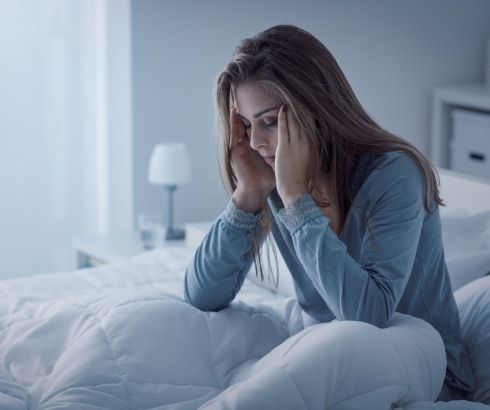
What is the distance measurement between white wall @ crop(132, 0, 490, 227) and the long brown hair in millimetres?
1750

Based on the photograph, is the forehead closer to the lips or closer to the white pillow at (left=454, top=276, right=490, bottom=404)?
the lips

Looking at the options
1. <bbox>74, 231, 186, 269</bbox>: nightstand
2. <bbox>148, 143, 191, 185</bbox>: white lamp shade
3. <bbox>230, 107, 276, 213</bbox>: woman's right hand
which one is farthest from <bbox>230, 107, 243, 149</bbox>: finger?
<bbox>148, 143, 191, 185</bbox>: white lamp shade

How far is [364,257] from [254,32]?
209cm

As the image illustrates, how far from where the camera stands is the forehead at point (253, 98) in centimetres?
154

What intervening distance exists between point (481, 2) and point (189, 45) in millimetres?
1410

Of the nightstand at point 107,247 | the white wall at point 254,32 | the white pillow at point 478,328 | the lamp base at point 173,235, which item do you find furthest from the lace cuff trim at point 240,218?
the white wall at point 254,32

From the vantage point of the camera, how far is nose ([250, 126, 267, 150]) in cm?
158

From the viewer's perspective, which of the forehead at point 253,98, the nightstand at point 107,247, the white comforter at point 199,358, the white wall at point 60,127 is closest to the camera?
the white comforter at point 199,358

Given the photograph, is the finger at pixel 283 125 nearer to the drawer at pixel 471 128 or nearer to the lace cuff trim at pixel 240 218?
the lace cuff trim at pixel 240 218

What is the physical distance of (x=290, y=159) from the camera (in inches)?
60.4

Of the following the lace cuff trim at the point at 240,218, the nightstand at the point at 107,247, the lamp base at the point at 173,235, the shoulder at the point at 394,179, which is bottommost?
the nightstand at the point at 107,247

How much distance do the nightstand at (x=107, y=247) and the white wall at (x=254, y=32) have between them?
353 mm

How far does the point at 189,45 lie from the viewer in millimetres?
3336

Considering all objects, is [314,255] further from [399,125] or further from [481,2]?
[481,2]
